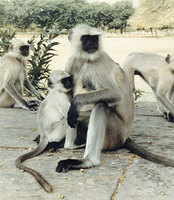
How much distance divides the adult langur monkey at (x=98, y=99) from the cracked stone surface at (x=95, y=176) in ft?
0.31

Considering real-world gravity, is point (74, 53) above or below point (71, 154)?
above

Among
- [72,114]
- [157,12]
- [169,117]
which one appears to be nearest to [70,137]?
[72,114]

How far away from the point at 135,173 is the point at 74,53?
1.23 m

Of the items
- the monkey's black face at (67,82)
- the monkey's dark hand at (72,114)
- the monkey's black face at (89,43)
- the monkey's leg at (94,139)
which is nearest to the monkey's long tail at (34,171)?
the monkey's leg at (94,139)

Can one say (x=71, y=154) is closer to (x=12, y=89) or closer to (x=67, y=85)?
(x=67, y=85)

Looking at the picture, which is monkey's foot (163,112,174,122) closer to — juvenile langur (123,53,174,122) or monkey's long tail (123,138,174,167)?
juvenile langur (123,53,174,122)

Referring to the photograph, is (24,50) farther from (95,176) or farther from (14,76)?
(95,176)

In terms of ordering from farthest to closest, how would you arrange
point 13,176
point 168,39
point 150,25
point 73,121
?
point 168,39 → point 150,25 → point 73,121 → point 13,176

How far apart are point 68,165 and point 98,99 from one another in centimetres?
60

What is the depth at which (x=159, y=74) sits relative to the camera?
19.1 feet

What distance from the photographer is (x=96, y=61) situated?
3.56 meters

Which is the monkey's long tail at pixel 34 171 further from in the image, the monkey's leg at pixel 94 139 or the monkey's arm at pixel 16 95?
the monkey's arm at pixel 16 95

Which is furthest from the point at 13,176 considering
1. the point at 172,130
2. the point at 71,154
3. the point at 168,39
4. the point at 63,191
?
the point at 168,39

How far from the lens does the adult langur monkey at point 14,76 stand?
619 cm
